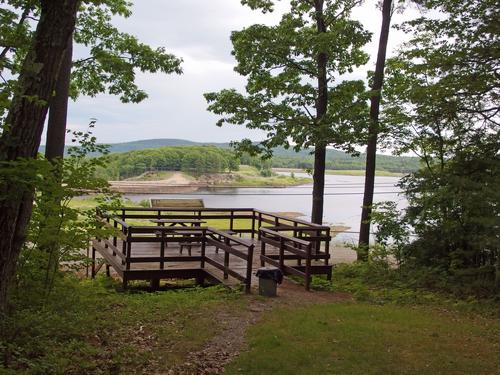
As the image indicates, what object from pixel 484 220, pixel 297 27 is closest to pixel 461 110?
pixel 484 220

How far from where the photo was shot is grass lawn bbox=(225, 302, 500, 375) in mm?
4438

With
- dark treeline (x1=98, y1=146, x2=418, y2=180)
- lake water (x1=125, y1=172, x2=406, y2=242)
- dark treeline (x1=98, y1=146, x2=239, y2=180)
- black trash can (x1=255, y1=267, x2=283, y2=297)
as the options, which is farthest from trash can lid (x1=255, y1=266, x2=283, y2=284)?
dark treeline (x1=98, y1=146, x2=239, y2=180)

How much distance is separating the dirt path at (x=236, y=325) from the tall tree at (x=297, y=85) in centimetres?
434

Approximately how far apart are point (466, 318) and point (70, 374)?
5.57 metres

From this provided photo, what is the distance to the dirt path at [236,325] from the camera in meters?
4.54

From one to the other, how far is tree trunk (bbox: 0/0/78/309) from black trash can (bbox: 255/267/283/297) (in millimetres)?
4262

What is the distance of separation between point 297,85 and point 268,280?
250 inches

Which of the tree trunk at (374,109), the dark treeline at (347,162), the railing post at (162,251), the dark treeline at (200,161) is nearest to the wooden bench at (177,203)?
the dark treeline at (200,161)

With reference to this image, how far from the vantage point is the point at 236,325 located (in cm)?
582

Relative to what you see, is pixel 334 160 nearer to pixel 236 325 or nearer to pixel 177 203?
pixel 177 203

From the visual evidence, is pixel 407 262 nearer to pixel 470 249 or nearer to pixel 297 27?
pixel 470 249

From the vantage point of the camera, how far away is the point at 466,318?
664 cm

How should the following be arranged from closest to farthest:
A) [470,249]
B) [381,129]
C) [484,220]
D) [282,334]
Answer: [282,334] < [484,220] < [470,249] < [381,129]

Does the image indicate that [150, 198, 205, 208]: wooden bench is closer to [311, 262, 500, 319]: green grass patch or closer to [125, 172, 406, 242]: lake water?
[125, 172, 406, 242]: lake water
